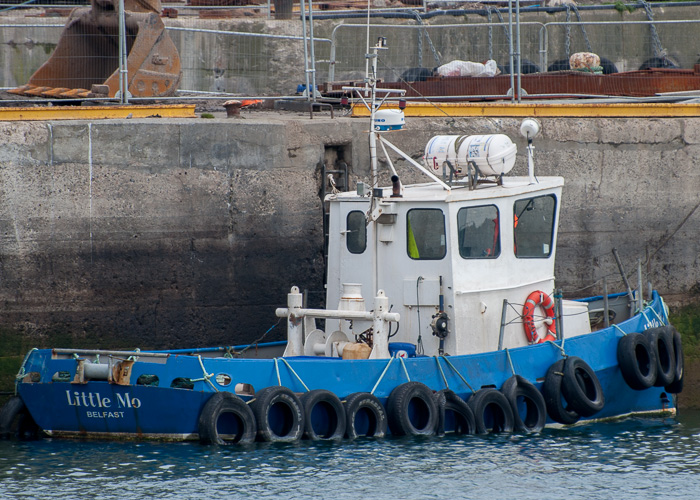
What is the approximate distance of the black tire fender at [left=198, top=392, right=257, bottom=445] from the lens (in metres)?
8.02

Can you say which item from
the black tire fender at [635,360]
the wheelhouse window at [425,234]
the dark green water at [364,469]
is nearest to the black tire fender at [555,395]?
the dark green water at [364,469]

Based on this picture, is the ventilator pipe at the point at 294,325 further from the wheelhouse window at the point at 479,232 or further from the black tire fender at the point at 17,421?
the black tire fender at the point at 17,421

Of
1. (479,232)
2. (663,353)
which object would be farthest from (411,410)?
(663,353)

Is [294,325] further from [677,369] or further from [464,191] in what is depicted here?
[677,369]

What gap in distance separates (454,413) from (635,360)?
181 cm

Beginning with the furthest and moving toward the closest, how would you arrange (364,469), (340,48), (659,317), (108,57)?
(340,48) < (108,57) < (659,317) < (364,469)

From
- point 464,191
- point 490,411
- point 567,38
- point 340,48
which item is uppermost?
point 567,38

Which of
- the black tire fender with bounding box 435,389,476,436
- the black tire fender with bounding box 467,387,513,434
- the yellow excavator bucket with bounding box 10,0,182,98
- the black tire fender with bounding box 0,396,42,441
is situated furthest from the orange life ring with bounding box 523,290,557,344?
the yellow excavator bucket with bounding box 10,0,182,98

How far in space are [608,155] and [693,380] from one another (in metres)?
2.47

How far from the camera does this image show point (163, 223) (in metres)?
10.1

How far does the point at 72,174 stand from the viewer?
9.91 metres

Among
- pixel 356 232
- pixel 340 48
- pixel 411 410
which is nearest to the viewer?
pixel 411 410

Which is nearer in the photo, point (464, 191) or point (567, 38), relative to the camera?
point (464, 191)

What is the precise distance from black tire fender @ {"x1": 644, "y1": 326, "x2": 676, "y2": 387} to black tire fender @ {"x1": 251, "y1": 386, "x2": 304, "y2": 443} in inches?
133
